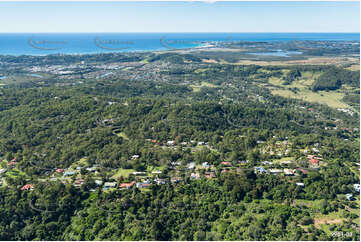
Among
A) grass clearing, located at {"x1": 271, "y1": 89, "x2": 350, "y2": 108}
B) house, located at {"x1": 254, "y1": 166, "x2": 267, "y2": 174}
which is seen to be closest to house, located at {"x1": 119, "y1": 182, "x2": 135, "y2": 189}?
house, located at {"x1": 254, "y1": 166, "x2": 267, "y2": 174}

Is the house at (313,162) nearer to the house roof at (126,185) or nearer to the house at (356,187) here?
the house at (356,187)

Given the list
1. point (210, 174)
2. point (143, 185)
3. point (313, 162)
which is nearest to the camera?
point (143, 185)

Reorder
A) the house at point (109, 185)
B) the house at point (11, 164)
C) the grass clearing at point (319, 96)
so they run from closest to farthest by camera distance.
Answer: the house at point (109, 185)
the house at point (11, 164)
the grass clearing at point (319, 96)

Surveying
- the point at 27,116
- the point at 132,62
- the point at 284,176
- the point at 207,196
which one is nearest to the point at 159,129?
the point at 207,196

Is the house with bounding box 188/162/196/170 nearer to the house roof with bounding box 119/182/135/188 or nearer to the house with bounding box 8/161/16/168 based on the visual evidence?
the house roof with bounding box 119/182/135/188

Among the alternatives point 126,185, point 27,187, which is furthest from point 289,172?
point 27,187

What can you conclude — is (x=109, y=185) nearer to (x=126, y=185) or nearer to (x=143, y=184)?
(x=126, y=185)

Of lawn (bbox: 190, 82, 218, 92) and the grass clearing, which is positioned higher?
lawn (bbox: 190, 82, 218, 92)

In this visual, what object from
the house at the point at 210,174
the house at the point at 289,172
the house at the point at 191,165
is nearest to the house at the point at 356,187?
the house at the point at 289,172

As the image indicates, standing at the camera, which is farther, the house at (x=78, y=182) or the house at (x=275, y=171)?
the house at (x=275, y=171)

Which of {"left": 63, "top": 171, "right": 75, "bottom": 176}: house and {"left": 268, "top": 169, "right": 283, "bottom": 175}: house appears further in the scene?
{"left": 63, "top": 171, "right": 75, "bottom": 176}: house

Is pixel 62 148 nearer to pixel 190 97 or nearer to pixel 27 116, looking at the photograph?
pixel 27 116
